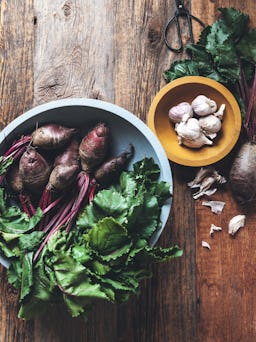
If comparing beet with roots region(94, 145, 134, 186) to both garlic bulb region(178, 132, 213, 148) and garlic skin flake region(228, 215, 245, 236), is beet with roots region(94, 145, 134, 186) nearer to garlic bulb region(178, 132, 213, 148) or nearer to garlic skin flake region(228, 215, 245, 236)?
garlic bulb region(178, 132, 213, 148)

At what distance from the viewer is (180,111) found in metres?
1.55

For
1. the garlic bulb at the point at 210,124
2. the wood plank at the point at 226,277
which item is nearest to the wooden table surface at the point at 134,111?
the wood plank at the point at 226,277

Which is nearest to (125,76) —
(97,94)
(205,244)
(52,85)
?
(97,94)

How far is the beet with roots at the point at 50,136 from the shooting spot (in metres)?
1.42

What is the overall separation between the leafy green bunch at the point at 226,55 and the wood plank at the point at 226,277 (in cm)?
21

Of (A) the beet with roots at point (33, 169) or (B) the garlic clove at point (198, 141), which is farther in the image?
(B) the garlic clove at point (198, 141)

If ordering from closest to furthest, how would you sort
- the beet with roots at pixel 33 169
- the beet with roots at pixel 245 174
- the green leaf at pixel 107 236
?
the green leaf at pixel 107 236, the beet with roots at pixel 33 169, the beet with roots at pixel 245 174

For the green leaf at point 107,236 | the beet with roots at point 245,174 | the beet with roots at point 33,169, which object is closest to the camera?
the green leaf at point 107,236

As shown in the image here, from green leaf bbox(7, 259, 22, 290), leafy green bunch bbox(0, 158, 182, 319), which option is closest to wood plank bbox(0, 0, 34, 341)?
leafy green bunch bbox(0, 158, 182, 319)

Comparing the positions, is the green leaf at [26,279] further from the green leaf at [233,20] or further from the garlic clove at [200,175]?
the green leaf at [233,20]

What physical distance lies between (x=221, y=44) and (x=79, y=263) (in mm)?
686

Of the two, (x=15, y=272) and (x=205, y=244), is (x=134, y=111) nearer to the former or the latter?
(x=205, y=244)

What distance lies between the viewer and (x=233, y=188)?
1.54 meters

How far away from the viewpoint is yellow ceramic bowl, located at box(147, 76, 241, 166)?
A: 153 cm
